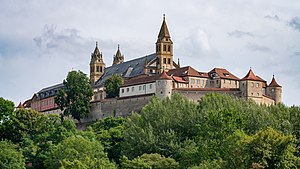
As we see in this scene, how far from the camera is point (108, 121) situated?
296 ft

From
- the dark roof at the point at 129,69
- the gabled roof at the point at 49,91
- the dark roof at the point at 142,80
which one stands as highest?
the dark roof at the point at 129,69

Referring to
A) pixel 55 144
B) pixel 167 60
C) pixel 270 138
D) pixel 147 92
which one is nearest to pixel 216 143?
pixel 270 138

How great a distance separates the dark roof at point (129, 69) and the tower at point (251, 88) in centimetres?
2069

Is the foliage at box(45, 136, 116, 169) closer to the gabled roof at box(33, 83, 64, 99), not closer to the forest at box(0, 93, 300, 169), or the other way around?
the forest at box(0, 93, 300, 169)

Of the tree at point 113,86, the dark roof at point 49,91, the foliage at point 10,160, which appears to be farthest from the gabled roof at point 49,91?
the foliage at point 10,160

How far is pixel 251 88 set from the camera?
9550cm

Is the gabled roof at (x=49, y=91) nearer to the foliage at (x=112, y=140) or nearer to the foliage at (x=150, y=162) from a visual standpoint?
the foliage at (x=112, y=140)

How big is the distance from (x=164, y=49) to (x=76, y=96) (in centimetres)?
1653

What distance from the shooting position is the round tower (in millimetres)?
95188

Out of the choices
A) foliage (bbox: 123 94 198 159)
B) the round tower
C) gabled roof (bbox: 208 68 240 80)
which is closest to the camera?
foliage (bbox: 123 94 198 159)

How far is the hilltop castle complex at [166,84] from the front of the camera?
95.6 m

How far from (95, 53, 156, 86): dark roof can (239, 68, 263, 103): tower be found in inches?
814

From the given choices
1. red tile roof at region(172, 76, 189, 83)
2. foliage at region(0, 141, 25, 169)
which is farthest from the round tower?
foliage at region(0, 141, 25, 169)

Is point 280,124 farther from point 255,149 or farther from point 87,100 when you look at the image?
point 87,100
